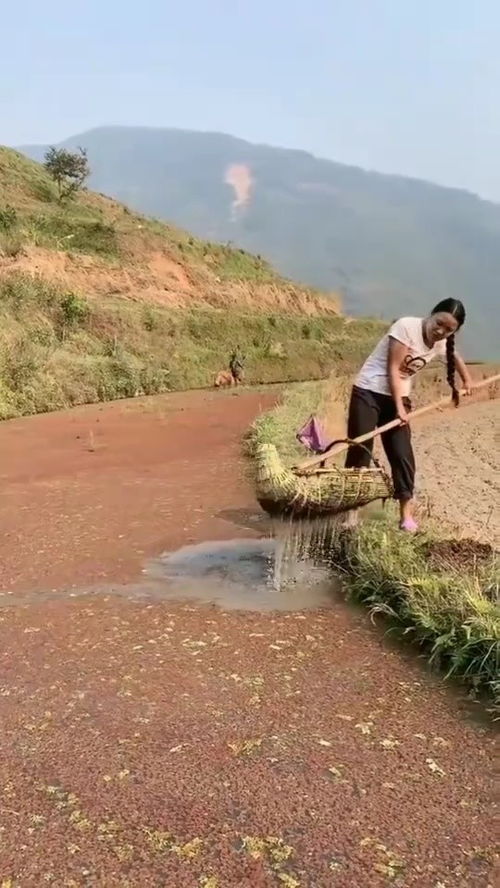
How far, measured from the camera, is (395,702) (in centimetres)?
364

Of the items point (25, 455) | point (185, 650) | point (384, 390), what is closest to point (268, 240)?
point (25, 455)

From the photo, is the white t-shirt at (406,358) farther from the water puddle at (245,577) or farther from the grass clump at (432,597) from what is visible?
the water puddle at (245,577)

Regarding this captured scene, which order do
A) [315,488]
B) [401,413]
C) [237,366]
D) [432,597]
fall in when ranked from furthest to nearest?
1. [237,366]
2. [401,413]
3. [315,488]
4. [432,597]

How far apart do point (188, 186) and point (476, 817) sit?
26799mm

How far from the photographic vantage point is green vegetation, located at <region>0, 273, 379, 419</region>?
1638 cm

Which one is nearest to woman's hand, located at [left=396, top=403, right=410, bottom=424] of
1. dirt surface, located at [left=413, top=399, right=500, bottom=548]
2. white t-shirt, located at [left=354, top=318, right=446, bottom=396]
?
white t-shirt, located at [left=354, top=318, right=446, bottom=396]

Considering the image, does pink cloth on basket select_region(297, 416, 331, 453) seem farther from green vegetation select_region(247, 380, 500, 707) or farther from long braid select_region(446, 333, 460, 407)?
long braid select_region(446, 333, 460, 407)

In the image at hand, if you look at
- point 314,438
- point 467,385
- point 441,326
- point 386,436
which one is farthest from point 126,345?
point 441,326

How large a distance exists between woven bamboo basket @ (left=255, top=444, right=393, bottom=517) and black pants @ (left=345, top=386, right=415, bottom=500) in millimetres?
140

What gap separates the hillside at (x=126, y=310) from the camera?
58.8 feet

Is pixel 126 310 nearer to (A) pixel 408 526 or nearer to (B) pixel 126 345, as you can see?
(B) pixel 126 345

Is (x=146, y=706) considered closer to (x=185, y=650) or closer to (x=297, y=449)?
(x=185, y=650)

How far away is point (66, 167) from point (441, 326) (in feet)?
103

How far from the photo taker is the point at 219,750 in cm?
320
